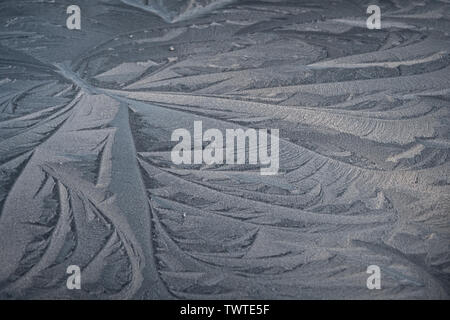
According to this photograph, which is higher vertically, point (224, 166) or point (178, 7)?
point (178, 7)

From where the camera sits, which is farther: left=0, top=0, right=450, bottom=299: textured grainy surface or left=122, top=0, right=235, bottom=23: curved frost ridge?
left=122, top=0, right=235, bottom=23: curved frost ridge

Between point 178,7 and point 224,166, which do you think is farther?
point 178,7

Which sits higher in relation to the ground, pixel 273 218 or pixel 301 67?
pixel 301 67

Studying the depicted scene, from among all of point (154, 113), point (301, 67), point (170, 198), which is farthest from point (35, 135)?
point (301, 67)

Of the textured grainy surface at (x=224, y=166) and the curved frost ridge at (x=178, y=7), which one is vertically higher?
the curved frost ridge at (x=178, y=7)

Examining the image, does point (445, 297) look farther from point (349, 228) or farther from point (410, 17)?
point (410, 17)

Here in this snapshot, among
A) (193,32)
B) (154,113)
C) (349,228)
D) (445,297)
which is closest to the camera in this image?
(445,297)

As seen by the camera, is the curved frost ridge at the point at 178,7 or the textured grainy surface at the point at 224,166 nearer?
the textured grainy surface at the point at 224,166

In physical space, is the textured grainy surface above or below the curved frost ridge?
below
